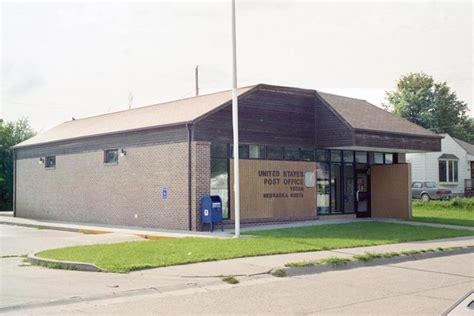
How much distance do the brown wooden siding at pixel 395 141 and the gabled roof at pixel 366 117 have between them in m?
0.21

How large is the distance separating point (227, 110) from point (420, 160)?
31.4m

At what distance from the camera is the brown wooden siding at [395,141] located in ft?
79.5

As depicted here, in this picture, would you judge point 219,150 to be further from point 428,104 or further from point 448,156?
point 428,104

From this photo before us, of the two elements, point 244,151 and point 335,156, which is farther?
point 335,156

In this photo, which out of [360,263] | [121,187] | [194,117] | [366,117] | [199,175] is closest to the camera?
[360,263]

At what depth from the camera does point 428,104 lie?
66.9 m

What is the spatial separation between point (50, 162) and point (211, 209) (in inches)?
495

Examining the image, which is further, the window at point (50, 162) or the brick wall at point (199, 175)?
the window at point (50, 162)

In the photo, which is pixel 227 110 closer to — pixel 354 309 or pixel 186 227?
pixel 186 227

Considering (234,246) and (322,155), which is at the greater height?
(322,155)

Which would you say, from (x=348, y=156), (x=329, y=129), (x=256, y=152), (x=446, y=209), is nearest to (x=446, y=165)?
(x=446, y=209)

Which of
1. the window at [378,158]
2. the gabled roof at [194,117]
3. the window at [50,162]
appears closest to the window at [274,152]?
the gabled roof at [194,117]

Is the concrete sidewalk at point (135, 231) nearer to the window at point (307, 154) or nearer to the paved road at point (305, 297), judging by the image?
the window at point (307, 154)

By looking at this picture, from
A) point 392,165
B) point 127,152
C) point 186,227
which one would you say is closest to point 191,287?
point 186,227
